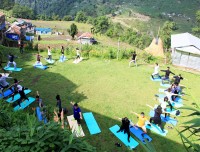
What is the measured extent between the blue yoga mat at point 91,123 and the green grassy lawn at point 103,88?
209 millimetres

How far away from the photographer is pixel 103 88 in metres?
16.5

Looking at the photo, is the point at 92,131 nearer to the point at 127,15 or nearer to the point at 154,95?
the point at 154,95

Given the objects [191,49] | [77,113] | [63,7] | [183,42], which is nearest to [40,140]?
[77,113]

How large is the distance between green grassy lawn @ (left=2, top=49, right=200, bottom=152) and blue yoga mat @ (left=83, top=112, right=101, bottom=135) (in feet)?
0.69

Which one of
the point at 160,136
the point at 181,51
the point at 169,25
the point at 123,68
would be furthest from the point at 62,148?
the point at 169,25

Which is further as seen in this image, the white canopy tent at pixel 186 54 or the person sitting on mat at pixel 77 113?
the white canopy tent at pixel 186 54

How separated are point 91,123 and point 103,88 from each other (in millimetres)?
4690

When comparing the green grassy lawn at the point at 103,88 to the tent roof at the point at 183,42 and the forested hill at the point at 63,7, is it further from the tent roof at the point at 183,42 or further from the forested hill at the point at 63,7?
the forested hill at the point at 63,7

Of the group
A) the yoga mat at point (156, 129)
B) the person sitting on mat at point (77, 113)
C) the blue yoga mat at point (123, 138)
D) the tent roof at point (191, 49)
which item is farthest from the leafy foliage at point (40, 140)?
the tent roof at point (191, 49)

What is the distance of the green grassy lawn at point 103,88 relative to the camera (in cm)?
1150

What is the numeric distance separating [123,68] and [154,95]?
4726 millimetres

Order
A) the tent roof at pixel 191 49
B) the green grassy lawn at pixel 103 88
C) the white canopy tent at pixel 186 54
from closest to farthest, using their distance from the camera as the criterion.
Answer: the green grassy lawn at pixel 103 88
the tent roof at pixel 191 49
the white canopy tent at pixel 186 54

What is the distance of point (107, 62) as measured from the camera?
21062mm

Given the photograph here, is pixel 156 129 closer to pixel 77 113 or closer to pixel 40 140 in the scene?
pixel 77 113
